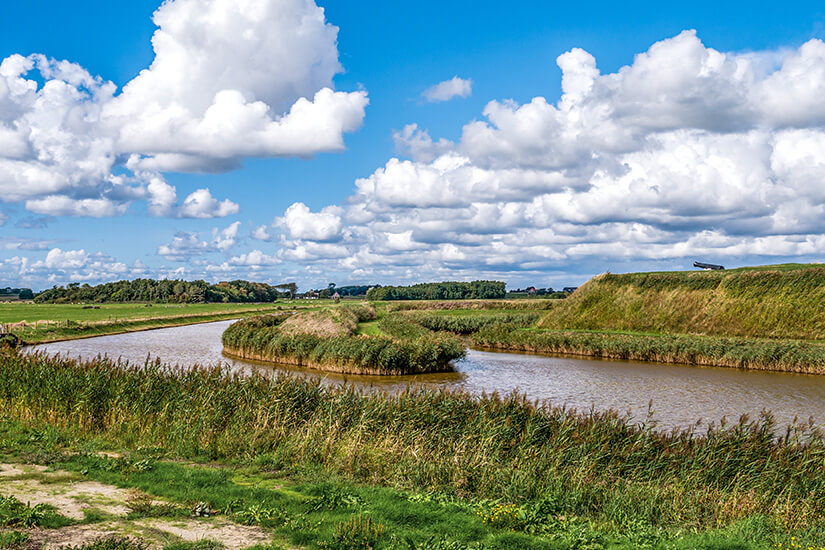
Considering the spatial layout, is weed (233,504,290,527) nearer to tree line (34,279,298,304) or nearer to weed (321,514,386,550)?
weed (321,514,386,550)

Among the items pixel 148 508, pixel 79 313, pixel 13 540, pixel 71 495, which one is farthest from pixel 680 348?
pixel 79 313

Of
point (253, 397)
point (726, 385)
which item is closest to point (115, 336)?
point (253, 397)

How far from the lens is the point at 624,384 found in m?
26.6

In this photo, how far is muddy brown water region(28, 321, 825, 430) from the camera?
20406 millimetres

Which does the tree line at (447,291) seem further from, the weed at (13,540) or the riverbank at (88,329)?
the weed at (13,540)

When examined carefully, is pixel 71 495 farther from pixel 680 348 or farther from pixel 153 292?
pixel 153 292

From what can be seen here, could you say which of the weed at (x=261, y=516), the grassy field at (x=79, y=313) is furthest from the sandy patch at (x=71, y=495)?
the grassy field at (x=79, y=313)

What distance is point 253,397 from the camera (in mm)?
14820

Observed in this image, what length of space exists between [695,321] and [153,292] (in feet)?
428

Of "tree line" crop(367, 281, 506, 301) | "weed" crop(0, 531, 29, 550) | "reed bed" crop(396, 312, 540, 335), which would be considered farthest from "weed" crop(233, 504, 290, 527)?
"tree line" crop(367, 281, 506, 301)

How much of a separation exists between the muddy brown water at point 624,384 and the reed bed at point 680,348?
0.99 meters

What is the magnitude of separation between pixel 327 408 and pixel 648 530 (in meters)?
8.02

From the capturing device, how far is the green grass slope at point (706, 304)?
37.7 meters

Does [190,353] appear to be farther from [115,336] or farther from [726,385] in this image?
[726,385]
